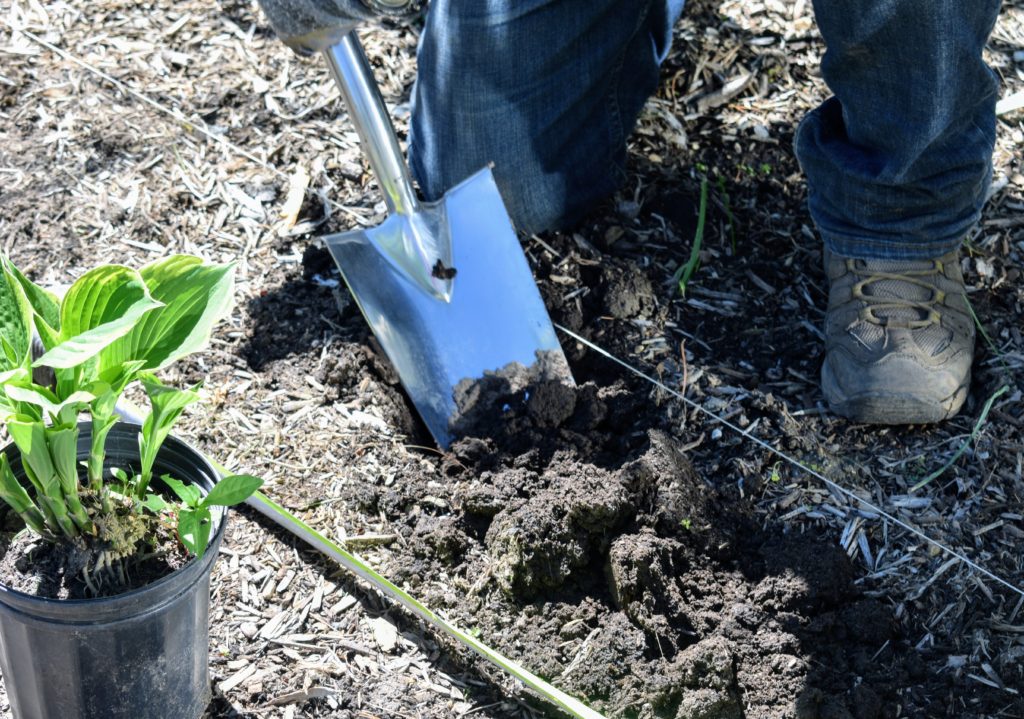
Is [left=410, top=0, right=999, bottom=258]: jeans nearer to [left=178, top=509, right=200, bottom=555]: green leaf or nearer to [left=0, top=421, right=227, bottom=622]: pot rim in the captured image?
[left=0, top=421, right=227, bottom=622]: pot rim

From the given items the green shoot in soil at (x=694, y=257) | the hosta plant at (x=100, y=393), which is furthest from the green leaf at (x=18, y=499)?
A: the green shoot in soil at (x=694, y=257)

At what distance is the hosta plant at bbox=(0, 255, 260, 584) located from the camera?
138 centimetres

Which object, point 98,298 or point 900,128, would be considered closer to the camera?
→ point 98,298

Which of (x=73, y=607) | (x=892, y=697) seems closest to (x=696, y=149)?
(x=892, y=697)

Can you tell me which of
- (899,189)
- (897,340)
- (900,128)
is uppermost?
(900,128)

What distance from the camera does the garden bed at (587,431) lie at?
1785mm

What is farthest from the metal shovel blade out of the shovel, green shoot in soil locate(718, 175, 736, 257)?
green shoot in soil locate(718, 175, 736, 257)

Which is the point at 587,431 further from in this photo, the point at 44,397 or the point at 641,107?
the point at 44,397

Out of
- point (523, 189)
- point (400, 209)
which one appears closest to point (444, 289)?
point (400, 209)

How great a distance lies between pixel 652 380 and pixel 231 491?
1035mm

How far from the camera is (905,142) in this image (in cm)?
208

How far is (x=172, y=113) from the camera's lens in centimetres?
271

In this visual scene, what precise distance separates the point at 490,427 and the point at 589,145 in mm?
798

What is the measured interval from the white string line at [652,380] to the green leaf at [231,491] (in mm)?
980
